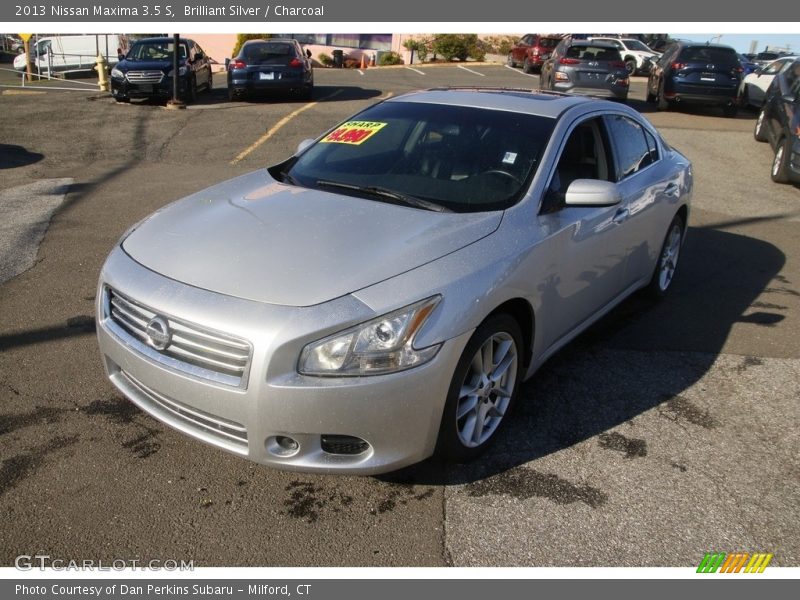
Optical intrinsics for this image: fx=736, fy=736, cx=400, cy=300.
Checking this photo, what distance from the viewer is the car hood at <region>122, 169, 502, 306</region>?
3.08 meters

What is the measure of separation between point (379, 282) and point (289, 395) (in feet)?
1.97

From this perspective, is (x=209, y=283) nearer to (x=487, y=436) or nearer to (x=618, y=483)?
(x=487, y=436)

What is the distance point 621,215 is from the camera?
461cm

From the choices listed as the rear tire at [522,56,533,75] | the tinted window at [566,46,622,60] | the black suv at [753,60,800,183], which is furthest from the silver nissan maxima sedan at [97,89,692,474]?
the rear tire at [522,56,533,75]

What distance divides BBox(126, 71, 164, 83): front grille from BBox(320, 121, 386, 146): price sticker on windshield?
485 inches

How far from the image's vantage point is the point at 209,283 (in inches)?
122

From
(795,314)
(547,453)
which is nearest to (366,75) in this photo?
(795,314)

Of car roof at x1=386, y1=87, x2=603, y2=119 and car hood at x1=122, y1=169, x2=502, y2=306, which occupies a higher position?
car roof at x1=386, y1=87, x2=603, y2=119

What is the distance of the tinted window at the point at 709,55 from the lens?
16.8m

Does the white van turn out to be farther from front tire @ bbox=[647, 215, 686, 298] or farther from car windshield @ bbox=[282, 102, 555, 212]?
car windshield @ bbox=[282, 102, 555, 212]

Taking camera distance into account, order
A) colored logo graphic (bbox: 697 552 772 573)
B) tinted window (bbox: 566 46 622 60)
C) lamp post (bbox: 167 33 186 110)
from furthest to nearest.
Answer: tinted window (bbox: 566 46 622 60) < lamp post (bbox: 167 33 186 110) < colored logo graphic (bbox: 697 552 772 573)

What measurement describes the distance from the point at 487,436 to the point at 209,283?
1.54m

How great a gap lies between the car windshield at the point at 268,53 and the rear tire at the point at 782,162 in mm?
10405

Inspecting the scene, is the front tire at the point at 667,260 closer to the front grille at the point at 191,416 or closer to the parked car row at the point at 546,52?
the front grille at the point at 191,416
